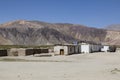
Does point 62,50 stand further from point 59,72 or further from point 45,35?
point 45,35

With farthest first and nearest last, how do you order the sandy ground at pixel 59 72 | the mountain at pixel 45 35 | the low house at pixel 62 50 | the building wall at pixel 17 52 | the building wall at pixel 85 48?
the mountain at pixel 45 35, the building wall at pixel 85 48, the low house at pixel 62 50, the building wall at pixel 17 52, the sandy ground at pixel 59 72

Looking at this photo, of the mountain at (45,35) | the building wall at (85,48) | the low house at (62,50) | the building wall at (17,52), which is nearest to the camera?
the building wall at (17,52)

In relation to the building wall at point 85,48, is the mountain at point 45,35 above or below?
above

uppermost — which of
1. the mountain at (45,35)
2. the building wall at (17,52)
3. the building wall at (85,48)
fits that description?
the mountain at (45,35)

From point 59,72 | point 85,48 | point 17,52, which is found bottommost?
point 59,72

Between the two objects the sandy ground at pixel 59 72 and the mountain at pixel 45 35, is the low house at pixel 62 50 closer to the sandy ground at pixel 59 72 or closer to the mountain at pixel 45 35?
the sandy ground at pixel 59 72

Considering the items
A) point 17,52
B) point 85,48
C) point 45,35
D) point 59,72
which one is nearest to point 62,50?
point 17,52

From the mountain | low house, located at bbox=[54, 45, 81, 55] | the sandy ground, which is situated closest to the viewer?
the sandy ground

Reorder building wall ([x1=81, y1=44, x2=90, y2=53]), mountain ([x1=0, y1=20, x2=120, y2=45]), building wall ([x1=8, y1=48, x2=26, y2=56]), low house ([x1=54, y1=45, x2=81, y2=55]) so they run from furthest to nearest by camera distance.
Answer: mountain ([x1=0, y1=20, x2=120, y2=45]), building wall ([x1=81, y1=44, x2=90, y2=53]), low house ([x1=54, y1=45, x2=81, y2=55]), building wall ([x1=8, y1=48, x2=26, y2=56])

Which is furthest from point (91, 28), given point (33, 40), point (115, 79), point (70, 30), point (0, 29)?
point (115, 79)

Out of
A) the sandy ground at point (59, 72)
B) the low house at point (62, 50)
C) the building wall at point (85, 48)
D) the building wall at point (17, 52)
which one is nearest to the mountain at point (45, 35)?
the building wall at point (85, 48)

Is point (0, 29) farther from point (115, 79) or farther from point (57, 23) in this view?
point (115, 79)

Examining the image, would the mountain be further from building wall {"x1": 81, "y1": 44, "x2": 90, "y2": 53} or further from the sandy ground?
the sandy ground

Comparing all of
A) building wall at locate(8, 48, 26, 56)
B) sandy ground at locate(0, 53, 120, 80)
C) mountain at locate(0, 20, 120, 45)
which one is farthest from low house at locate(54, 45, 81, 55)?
mountain at locate(0, 20, 120, 45)
